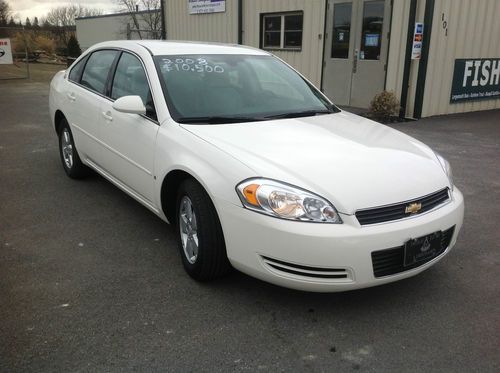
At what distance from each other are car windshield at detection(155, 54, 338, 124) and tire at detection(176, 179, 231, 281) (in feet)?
2.05

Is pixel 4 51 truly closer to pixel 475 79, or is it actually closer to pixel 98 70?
pixel 98 70

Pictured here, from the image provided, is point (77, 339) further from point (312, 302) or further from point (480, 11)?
point (480, 11)

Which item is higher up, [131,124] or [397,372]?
[131,124]

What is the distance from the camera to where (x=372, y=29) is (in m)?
10.8

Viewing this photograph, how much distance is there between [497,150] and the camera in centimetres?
779

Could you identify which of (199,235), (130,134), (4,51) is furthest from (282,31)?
(199,235)

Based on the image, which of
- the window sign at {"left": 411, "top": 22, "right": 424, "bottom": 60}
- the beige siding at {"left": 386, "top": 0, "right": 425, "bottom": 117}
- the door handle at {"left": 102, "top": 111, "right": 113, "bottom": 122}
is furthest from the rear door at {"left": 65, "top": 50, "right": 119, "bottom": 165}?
the beige siding at {"left": 386, "top": 0, "right": 425, "bottom": 117}

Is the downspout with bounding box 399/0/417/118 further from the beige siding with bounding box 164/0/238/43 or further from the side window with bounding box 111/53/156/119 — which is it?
the side window with bounding box 111/53/156/119

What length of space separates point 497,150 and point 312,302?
5.99 meters

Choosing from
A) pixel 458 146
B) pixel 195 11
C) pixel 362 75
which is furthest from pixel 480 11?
pixel 195 11

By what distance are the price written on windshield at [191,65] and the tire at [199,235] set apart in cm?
114

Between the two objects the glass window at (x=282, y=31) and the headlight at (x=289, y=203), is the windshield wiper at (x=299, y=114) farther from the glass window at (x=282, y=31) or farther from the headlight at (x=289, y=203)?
the glass window at (x=282, y=31)

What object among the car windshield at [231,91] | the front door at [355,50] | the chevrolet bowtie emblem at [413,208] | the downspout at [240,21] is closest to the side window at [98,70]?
the car windshield at [231,91]

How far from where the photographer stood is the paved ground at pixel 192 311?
2570 mm
